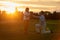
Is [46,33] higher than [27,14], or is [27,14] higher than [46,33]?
[27,14]

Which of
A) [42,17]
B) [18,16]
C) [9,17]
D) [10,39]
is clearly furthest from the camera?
[9,17]

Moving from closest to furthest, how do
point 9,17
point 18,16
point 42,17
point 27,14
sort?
point 27,14 < point 42,17 < point 18,16 < point 9,17

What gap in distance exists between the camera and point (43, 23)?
26406 mm

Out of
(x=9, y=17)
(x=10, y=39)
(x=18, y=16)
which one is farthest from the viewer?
(x=9, y=17)

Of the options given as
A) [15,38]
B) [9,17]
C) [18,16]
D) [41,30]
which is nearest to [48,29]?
[41,30]

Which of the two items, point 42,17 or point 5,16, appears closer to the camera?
point 42,17

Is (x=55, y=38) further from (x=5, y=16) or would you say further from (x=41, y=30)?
(x=5, y=16)

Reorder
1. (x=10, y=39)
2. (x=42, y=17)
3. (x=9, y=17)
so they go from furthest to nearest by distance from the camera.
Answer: (x=9, y=17) → (x=42, y=17) → (x=10, y=39)

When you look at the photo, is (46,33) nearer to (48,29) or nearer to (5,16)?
(48,29)

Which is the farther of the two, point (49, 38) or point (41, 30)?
point (41, 30)

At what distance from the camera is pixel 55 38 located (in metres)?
22.0

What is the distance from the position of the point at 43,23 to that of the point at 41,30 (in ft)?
2.12

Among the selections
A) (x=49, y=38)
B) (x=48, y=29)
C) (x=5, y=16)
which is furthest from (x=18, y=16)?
(x=49, y=38)

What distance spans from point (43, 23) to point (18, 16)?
162ft
